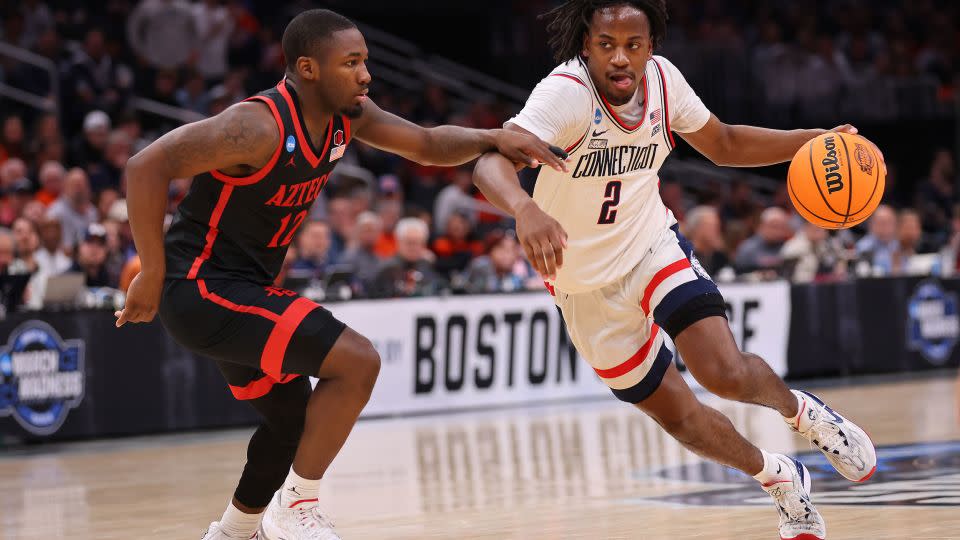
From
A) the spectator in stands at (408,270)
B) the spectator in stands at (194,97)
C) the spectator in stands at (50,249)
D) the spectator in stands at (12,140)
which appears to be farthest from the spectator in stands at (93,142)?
the spectator in stands at (408,270)

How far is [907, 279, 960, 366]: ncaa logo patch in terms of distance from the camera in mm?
15344

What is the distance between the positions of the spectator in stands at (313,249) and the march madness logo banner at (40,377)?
2.51 meters

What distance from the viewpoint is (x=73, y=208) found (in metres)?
13.5

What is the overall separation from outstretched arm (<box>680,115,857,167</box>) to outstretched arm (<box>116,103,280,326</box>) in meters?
2.07

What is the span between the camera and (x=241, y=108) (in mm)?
5191

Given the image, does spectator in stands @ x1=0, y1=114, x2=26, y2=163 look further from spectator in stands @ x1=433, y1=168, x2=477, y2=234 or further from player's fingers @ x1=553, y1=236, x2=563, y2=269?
player's fingers @ x1=553, y1=236, x2=563, y2=269

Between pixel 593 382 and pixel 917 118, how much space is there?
35.8ft

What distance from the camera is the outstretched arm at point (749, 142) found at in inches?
247

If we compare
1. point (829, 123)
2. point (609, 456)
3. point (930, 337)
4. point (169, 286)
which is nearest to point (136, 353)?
point (609, 456)

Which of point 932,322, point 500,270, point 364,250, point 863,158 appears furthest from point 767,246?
point 863,158

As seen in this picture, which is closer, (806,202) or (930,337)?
(806,202)

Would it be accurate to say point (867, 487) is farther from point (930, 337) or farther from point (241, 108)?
point (930, 337)

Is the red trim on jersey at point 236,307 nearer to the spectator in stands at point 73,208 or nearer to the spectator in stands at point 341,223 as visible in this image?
the spectator in stands at point 73,208

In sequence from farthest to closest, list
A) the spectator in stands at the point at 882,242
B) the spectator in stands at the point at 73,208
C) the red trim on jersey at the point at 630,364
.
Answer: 1. the spectator in stands at the point at 882,242
2. the spectator in stands at the point at 73,208
3. the red trim on jersey at the point at 630,364
